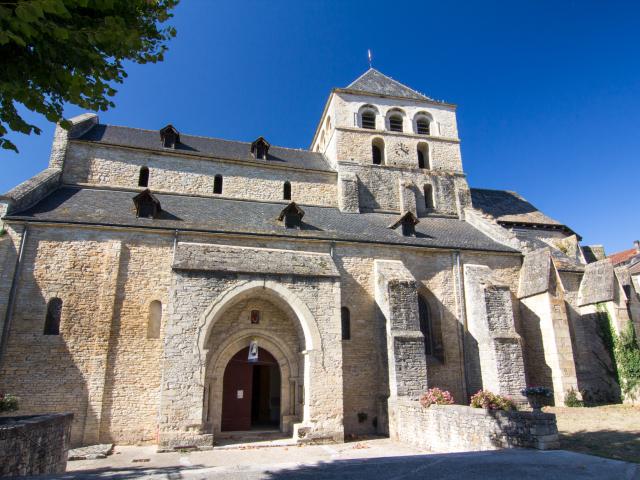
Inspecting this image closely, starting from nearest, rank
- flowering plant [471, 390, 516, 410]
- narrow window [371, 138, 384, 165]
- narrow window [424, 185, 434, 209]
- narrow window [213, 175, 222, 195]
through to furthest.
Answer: flowering plant [471, 390, 516, 410], narrow window [213, 175, 222, 195], narrow window [424, 185, 434, 209], narrow window [371, 138, 384, 165]

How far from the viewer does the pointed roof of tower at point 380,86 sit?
23.5 meters

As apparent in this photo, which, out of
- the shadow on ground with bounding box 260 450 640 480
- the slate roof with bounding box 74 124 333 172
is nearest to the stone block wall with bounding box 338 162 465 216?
the slate roof with bounding box 74 124 333 172

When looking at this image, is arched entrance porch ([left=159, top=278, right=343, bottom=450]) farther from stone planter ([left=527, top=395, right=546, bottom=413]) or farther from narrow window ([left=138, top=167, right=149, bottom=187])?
narrow window ([left=138, top=167, right=149, bottom=187])

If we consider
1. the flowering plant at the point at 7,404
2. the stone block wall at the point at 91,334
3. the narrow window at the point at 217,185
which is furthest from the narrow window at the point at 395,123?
the flowering plant at the point at 7,404

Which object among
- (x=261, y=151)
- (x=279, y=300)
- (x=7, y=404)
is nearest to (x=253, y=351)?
(x=279, y=300)

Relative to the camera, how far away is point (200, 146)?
20047mm

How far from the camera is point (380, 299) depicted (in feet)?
50.0

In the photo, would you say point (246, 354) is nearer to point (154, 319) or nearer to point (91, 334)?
point (154, 319)

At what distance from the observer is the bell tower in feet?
67.3

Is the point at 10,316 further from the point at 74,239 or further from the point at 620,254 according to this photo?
the point at 620,254

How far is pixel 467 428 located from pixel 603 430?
379cm

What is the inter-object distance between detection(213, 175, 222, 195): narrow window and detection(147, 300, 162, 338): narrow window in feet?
21.8

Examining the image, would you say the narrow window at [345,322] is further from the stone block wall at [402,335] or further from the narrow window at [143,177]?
the narrow window at [143,177]

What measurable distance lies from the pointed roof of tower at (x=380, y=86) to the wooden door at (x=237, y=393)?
1526 cm
